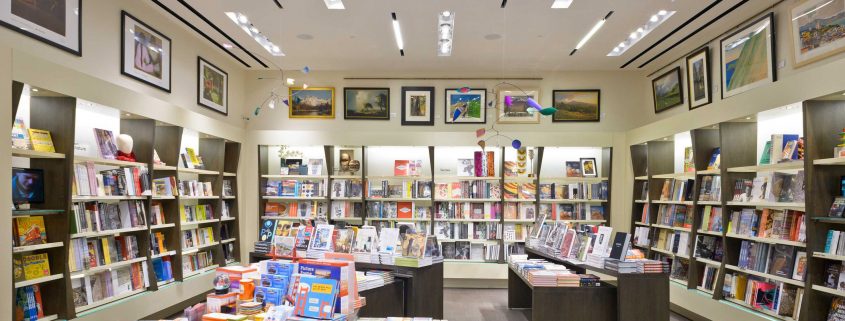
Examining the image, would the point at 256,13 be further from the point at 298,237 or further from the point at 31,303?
the point at 31,303

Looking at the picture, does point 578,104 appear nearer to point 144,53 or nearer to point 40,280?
point 144,53

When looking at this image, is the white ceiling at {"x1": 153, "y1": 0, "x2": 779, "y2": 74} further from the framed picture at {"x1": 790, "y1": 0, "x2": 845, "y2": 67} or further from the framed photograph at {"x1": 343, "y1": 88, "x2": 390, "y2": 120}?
the framed picture at {"x1": 790, "y1": 0, "x2": 845, "y2": 67}

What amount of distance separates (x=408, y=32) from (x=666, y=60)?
3.99 m

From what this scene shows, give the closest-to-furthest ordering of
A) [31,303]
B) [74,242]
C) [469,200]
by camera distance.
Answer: [31,303] → [74,242] → [469,200]

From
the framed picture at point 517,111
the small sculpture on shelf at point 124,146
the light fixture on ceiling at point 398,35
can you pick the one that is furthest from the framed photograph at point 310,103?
the small sculpture on shelf at point 124,146

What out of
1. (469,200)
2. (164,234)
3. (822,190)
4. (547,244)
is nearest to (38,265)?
(164,234)

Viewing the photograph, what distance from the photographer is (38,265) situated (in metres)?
3.95

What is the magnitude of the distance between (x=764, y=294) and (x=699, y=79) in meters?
2.95

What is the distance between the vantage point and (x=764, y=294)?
4.89 meters

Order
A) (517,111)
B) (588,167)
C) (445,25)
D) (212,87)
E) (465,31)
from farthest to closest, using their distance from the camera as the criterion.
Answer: (517,111) → (588,167) → (212,87) → (465,31) → (445,25)

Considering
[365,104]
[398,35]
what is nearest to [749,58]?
[398,35]

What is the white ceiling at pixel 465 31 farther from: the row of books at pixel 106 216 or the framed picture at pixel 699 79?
the row of books at pixel 106 216

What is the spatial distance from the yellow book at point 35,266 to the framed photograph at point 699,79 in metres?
7.35

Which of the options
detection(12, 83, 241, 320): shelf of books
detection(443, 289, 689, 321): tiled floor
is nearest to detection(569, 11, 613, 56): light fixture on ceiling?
detection(443, 289, 689, 321): tiled floor
